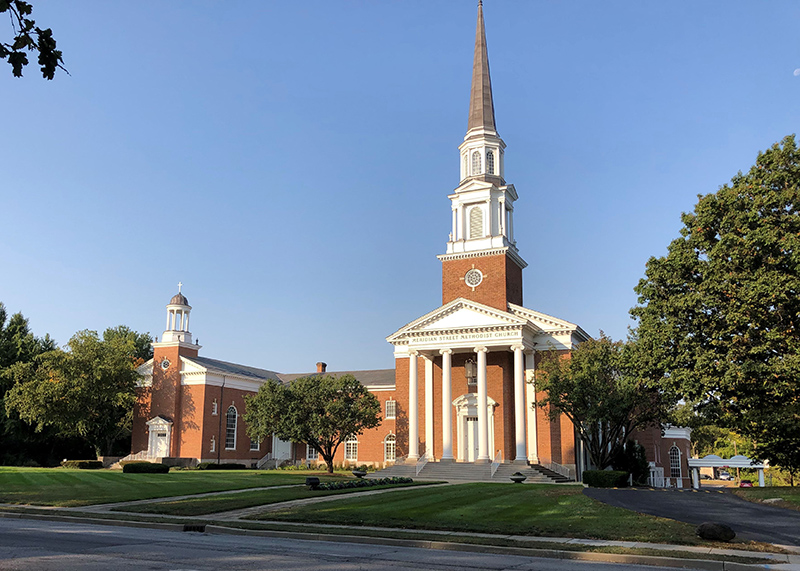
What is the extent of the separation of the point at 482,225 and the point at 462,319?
8.43m

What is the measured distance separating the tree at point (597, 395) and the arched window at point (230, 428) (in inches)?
1389

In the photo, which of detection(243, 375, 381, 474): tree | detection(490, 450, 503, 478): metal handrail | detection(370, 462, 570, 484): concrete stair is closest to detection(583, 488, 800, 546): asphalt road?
detection(370, 462, 570, 484): concrete stair

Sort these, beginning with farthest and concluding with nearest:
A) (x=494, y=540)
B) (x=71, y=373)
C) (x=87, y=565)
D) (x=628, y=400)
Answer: (x=71, y=373) < (x=628, y=400) < (x=494, y=540) < (x=87, y=565)

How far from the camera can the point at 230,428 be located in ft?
212

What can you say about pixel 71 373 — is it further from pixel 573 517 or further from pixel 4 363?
pixel 573 517

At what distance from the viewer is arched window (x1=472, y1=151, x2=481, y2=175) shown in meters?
53.7

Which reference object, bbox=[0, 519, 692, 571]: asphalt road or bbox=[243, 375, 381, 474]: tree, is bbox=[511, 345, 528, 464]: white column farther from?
bbox=[0, 519, 692, 571]: asphalt road

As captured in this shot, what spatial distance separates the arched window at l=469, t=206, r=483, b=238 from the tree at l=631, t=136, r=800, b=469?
2350 cm

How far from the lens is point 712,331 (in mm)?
26375

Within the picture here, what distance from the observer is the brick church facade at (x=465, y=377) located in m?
46.2

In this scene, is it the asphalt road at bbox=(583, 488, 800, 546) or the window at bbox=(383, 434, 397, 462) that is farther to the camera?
the window at bbox=(383, 434, 397, 462)

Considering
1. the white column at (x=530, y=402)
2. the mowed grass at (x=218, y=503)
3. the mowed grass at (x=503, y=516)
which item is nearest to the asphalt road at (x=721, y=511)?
the mowed grass at (x=503, y=516)

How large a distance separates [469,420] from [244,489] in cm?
2366

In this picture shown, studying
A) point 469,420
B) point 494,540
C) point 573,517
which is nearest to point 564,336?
point 469,420
